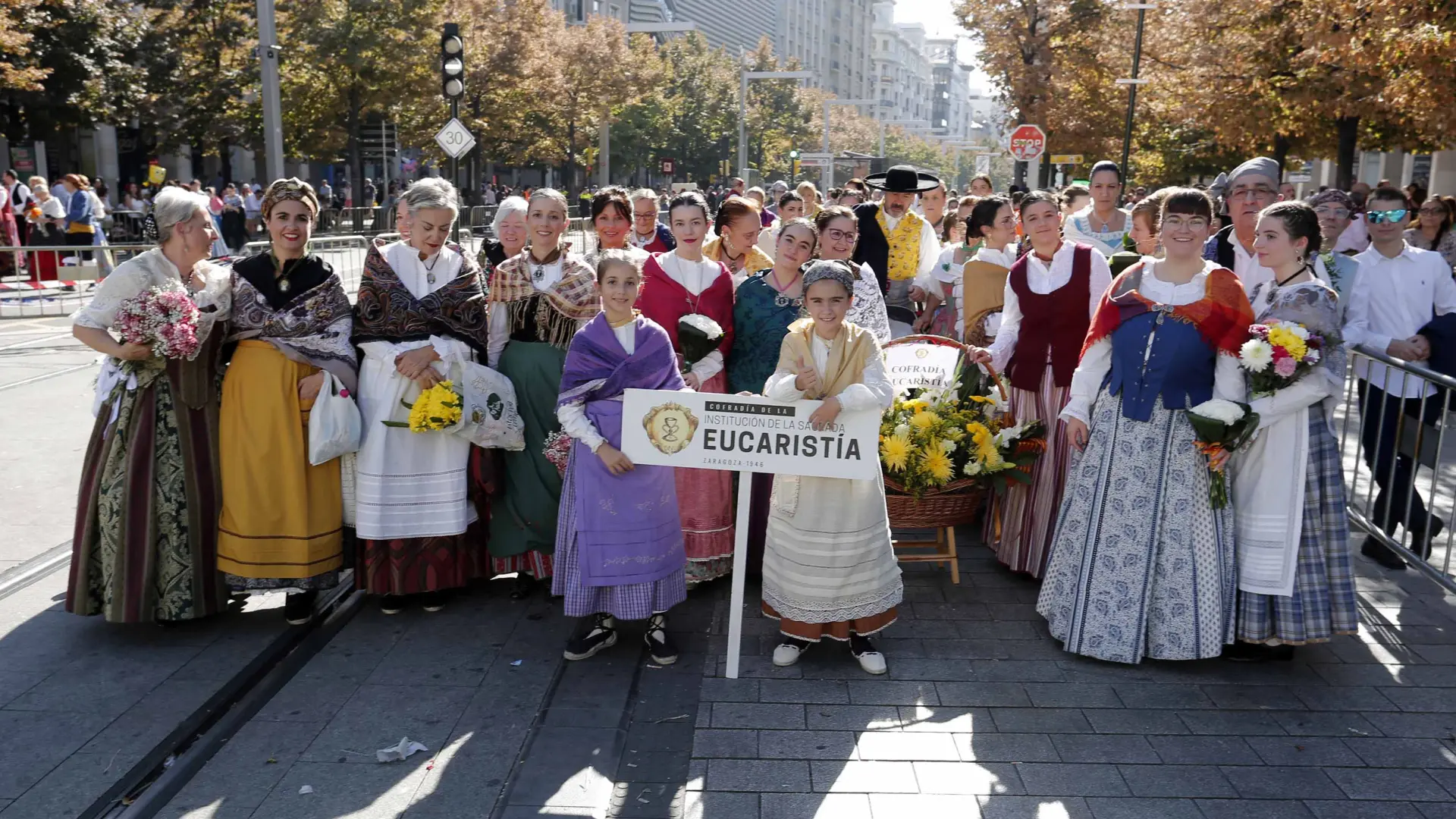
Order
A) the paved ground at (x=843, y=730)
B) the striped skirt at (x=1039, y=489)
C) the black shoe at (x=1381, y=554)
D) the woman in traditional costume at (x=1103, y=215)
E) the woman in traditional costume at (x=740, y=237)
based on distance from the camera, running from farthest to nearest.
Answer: the woman in traditional costume at (x=1103, y=215)
the woman in traditional costume at (x=740, y=237)
the black shoe at (x=1381, y=554)
the striped skirt at (x=1039, y=489)
the paved ground at (x=843, y=730)

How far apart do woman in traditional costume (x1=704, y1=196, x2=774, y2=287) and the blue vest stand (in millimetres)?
2198

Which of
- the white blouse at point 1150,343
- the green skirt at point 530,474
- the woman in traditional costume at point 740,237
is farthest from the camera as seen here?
the woman in traditional costume at point 740,237

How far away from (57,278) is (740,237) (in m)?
14.8

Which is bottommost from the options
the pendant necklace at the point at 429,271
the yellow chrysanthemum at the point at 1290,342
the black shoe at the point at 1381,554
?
the black shoe at the point at 1381,554

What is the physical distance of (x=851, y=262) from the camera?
6039mm

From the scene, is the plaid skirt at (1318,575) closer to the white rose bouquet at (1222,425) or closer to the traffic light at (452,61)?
the white rose bouquet at (1222,425)

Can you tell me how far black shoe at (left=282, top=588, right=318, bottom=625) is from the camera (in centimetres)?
550

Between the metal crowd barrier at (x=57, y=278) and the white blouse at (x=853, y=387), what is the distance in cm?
1421

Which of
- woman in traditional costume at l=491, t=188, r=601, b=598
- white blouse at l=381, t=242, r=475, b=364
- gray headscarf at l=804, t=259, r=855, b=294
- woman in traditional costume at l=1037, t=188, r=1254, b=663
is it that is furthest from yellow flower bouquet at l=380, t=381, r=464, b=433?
woman in traditional costume at l=1037, t=188, r=1254, b=663

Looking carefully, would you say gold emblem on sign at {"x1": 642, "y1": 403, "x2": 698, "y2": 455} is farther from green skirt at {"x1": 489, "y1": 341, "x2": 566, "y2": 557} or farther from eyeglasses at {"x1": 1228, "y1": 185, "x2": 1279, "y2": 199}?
eyeglasses at {"x1": 1228, "y1": 185, "x2": 1279, "y2": 199}

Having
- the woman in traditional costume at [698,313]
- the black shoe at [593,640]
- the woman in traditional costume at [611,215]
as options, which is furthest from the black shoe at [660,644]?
the woman in traditional costume at [611,215]

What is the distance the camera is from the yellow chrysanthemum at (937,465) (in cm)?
558

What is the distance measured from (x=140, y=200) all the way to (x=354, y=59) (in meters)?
6.40

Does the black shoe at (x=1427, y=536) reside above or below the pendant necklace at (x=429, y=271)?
below
